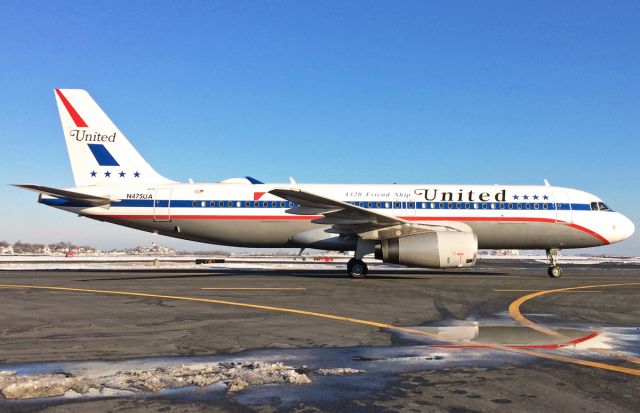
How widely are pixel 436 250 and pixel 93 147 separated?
54.9ft

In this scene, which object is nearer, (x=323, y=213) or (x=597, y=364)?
(x=597, y=364)

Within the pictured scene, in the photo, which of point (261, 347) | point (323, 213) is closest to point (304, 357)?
point (261, 347)

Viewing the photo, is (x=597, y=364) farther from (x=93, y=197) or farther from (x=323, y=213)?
(x=93, y=197)

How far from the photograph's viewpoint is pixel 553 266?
22031 millimetres

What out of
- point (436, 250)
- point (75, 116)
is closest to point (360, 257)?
point (436, 250)

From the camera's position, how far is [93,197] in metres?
20.9

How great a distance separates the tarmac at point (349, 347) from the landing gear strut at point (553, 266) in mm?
9058

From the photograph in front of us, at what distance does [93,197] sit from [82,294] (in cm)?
886

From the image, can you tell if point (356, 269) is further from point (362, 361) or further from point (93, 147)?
point (362, 361)

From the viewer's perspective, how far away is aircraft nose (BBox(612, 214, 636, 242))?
22.2m

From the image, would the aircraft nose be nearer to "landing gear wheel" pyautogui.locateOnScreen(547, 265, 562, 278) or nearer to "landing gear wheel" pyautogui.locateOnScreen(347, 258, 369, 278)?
"landing gear wheel" pyautogui.locateOnScreen(547, 265, 562, 278)

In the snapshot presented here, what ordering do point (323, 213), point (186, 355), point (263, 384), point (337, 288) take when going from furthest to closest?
point (323, 213) → point (337, 288) → point (186, 355) → point (263, 384)

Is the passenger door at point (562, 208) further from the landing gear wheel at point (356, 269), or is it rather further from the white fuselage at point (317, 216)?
the landing gear wheel at point (356, 269)

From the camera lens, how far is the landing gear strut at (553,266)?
21781mm
